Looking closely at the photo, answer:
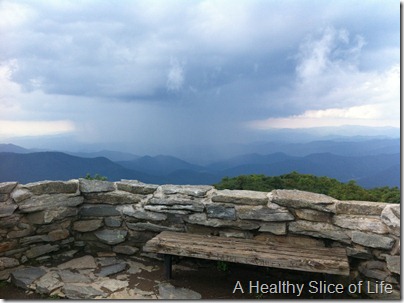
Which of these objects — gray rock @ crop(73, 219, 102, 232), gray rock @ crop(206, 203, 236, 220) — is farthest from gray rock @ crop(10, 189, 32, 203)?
gray rock @ crop(206, 203, 236, 220)

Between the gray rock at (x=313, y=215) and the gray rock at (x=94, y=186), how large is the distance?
243 centimetres

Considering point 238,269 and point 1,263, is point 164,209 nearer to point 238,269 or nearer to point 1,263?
point 238,269

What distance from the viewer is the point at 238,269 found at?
4.36m

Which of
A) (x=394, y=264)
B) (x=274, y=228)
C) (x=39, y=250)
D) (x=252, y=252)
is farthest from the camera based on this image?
(x=39, y=250)

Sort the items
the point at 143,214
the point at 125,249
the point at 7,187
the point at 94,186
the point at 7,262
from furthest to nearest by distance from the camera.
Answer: the point at 94,186
the point at 125,249
the point at 143,214
the point at 7,187
the point at 7,262

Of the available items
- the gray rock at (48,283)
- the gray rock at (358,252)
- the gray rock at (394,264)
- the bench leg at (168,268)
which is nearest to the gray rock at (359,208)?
the gray rock at (358,252)

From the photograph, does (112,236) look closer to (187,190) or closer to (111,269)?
(111,269)

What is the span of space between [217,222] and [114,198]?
143 cm

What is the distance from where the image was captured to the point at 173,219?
15.0 feet

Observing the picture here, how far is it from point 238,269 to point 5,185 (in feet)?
9.61

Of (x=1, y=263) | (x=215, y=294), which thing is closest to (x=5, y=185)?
(x=1, y=263)

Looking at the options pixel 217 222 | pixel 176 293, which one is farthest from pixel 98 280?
pixel 217 222

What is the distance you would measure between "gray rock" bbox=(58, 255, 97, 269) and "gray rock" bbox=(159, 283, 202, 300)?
3.49 ft

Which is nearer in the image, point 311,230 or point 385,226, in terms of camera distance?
point 385,226
